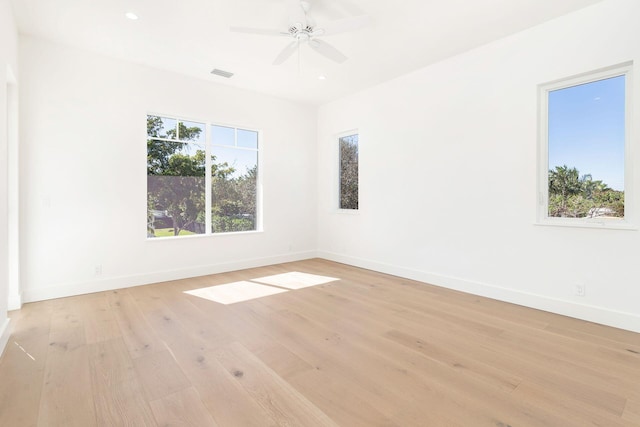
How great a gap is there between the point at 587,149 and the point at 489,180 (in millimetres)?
938

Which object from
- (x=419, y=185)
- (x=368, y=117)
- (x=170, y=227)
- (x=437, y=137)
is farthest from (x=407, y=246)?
(x=170, y=227)

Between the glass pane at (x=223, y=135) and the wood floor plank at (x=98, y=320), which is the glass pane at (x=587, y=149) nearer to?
the glass pane at (x=223, y=135)

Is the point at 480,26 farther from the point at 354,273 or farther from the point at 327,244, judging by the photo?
the point at 327,244

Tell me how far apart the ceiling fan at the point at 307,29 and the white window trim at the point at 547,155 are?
2.21 meters

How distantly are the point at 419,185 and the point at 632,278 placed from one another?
2421mm

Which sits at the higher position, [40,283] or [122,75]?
[122,75]

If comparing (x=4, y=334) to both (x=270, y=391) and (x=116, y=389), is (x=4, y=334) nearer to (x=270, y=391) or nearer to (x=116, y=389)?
(x=116, y=389)

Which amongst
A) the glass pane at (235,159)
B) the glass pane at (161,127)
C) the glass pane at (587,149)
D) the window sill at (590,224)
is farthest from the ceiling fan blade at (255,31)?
the window sill at (590,224)

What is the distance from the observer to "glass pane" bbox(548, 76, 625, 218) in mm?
3002

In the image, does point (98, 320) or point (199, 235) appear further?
point (199, 235)

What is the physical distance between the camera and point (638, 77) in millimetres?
2811

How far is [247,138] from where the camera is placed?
5.52 m

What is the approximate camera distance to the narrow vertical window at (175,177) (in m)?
4.51

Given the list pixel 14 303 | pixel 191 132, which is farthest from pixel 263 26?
pixel 14 303
